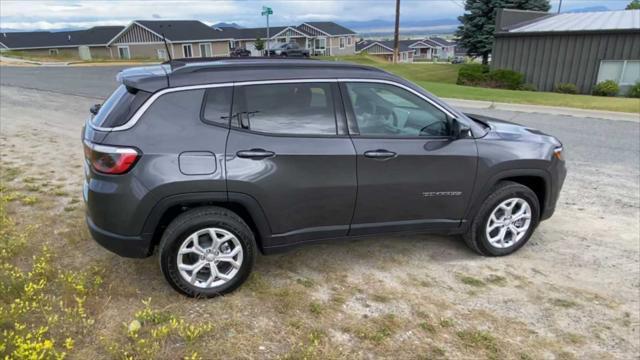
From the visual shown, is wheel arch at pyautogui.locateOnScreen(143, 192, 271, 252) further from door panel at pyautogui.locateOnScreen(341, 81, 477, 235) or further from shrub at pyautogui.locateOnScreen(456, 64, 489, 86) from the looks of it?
shrub at pyautogui.locateOnScreen(456, 64, 489, 86)

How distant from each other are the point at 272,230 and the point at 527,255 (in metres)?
2.58

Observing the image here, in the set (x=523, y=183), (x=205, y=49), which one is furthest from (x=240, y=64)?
(x=205, y=49)

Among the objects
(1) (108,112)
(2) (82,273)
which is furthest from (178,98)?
(2) (82,273)

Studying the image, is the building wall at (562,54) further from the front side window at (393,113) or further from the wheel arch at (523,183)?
the front side window at (393,113)

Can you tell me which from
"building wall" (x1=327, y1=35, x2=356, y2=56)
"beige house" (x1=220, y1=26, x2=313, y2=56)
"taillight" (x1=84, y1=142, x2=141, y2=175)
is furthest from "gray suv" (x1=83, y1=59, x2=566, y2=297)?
"building wall" (x1=327, y1=35, x2=356, y2=56)

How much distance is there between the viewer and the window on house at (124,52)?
58.2m

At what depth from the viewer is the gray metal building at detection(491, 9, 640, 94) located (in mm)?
21312

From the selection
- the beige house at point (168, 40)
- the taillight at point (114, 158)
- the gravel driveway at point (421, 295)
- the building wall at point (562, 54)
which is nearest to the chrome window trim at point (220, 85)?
the taillight at point (114, 158)

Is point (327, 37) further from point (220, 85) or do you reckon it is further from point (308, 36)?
point (220, 85)

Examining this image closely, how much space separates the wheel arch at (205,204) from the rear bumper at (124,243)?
62 millimetres

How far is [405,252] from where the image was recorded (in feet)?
14.5

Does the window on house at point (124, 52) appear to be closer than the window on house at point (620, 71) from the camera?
No

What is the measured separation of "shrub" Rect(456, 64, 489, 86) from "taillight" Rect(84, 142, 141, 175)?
2367cm

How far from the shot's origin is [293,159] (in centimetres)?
345
